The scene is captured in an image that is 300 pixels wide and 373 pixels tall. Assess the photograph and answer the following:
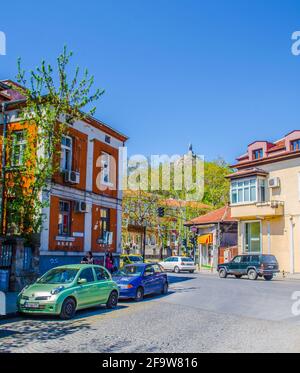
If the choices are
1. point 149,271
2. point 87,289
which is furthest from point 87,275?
point 149,271

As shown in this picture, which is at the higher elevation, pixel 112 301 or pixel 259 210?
pixel 259 210

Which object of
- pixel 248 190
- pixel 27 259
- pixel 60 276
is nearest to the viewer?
pixel 60 276

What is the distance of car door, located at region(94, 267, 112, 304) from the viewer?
14.3 m

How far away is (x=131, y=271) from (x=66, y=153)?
8.37 meters

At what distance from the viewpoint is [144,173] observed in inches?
2076

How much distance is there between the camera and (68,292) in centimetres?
1283

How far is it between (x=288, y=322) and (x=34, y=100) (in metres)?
13.7

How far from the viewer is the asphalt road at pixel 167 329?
914 centimetres


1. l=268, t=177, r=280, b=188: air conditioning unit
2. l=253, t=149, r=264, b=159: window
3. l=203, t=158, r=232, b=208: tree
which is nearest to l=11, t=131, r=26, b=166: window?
l=268, t=177, r=280, b=188: air conditioning unit

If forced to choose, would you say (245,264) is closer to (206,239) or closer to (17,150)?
(206,239)

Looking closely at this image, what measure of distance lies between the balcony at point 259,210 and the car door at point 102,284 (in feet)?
75.7

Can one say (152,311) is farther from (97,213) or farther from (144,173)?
(144,173)

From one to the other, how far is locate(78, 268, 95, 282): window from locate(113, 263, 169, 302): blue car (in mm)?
2764

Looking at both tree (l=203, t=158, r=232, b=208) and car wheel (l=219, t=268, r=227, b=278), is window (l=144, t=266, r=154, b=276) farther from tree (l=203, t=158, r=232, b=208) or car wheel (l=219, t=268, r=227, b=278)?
tree (l=203, t=158, r=232, b=208)
